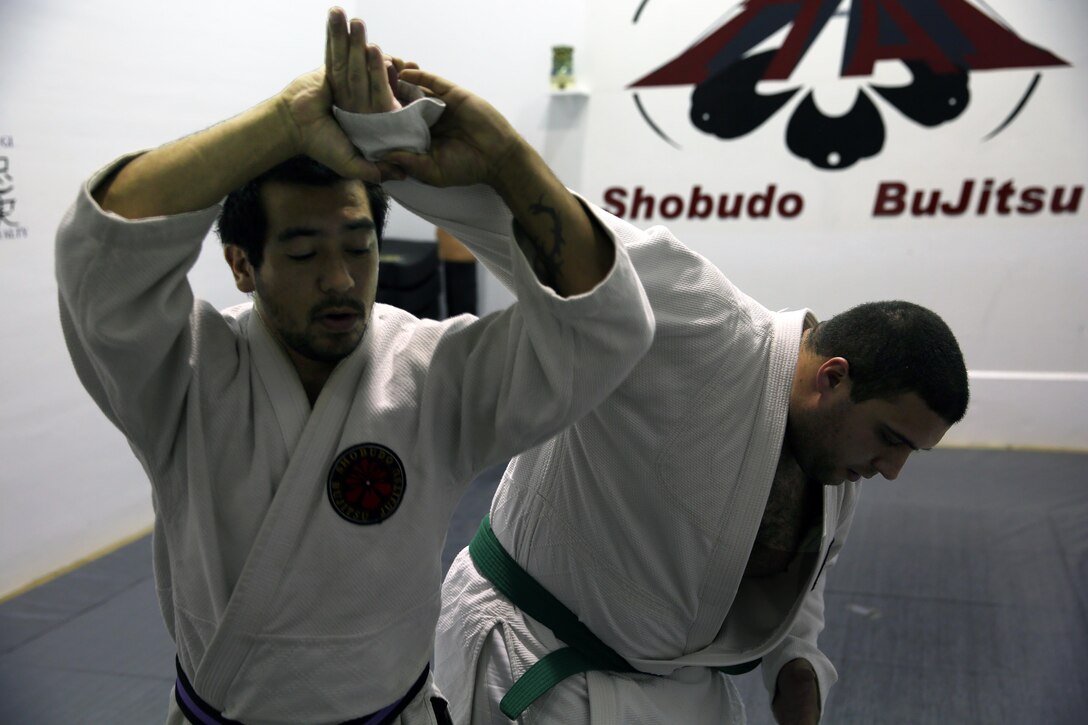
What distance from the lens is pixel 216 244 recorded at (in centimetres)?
373

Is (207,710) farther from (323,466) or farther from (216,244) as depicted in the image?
(216,244)

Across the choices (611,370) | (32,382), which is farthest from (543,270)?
(32,382)

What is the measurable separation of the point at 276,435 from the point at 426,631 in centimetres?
29

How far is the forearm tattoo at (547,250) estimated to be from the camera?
869mm

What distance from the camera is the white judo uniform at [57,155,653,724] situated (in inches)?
35.7

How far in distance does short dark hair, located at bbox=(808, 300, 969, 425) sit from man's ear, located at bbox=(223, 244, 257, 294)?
82 cm

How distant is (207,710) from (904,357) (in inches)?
40.1

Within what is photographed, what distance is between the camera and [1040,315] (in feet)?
14.3

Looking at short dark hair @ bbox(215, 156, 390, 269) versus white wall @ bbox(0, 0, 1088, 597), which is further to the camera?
white wall @ bbox(0, 0, 1088, 597)

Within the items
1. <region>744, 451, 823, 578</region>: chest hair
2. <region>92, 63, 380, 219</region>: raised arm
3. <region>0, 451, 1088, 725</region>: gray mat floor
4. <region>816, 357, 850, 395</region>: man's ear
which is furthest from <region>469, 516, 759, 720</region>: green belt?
<region>0, 451, 1088, 725</region>: gray mat floor

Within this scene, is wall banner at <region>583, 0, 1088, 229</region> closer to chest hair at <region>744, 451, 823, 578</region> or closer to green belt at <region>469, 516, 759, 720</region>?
chest hair at <region>744, 451, 823, 578</region>

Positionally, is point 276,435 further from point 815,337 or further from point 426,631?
point 815,337

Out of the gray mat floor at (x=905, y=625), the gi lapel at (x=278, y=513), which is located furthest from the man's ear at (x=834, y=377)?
the gray mat floor at (x=905, y=625)

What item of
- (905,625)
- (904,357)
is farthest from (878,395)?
(905,625)
